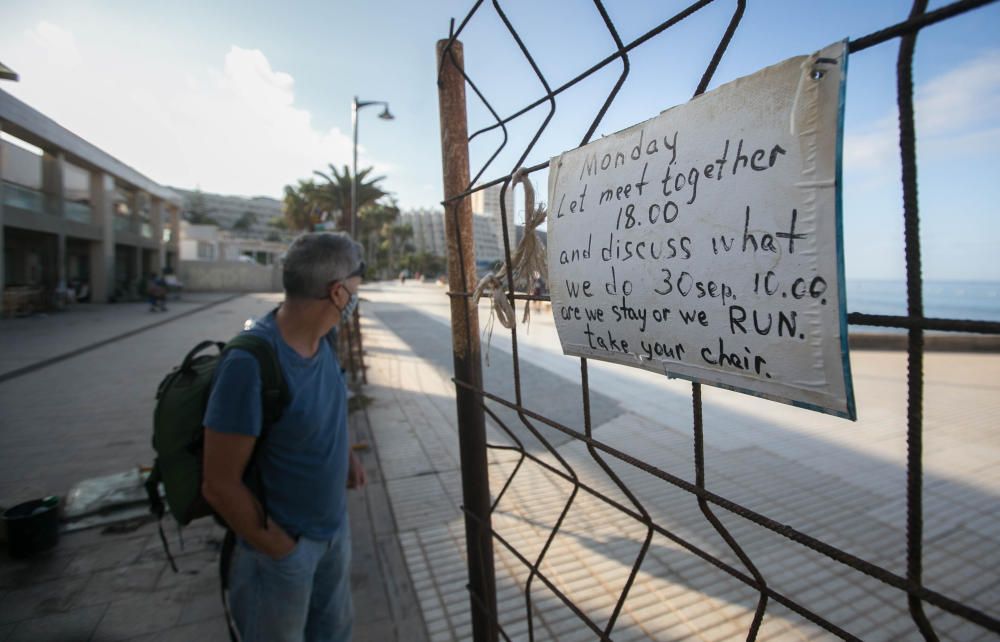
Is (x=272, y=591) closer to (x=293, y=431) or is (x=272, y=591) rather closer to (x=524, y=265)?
(x=293, y=431)

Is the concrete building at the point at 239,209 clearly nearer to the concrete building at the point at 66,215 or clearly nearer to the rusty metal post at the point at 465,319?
the concrete building at the point at 66,215

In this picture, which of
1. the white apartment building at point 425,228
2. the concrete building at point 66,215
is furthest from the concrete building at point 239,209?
the concrete building at point 66,215

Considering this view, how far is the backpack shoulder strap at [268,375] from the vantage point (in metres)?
1.52

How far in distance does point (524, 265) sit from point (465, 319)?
1.41ft

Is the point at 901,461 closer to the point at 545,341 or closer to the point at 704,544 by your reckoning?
the point at 704,544

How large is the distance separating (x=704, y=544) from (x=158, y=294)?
68.7 ft

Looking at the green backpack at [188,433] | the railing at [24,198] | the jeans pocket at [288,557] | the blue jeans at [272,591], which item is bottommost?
the blue jeans at [272,591]

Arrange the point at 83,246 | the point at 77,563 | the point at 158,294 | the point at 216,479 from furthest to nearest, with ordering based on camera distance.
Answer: the point at 83,246, the point at 158,294, the point at 77,563, the point at 216,479

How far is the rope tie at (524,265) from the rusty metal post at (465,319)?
0.24 metres

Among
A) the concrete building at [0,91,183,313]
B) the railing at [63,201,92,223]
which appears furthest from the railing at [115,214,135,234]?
the railing at [63,201,92,223]

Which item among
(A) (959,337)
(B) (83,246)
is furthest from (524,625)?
(B) (83,246)

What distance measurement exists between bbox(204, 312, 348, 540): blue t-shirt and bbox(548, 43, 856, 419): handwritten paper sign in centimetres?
107

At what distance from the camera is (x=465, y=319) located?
1.66 m

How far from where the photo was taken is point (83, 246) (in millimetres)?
22625
